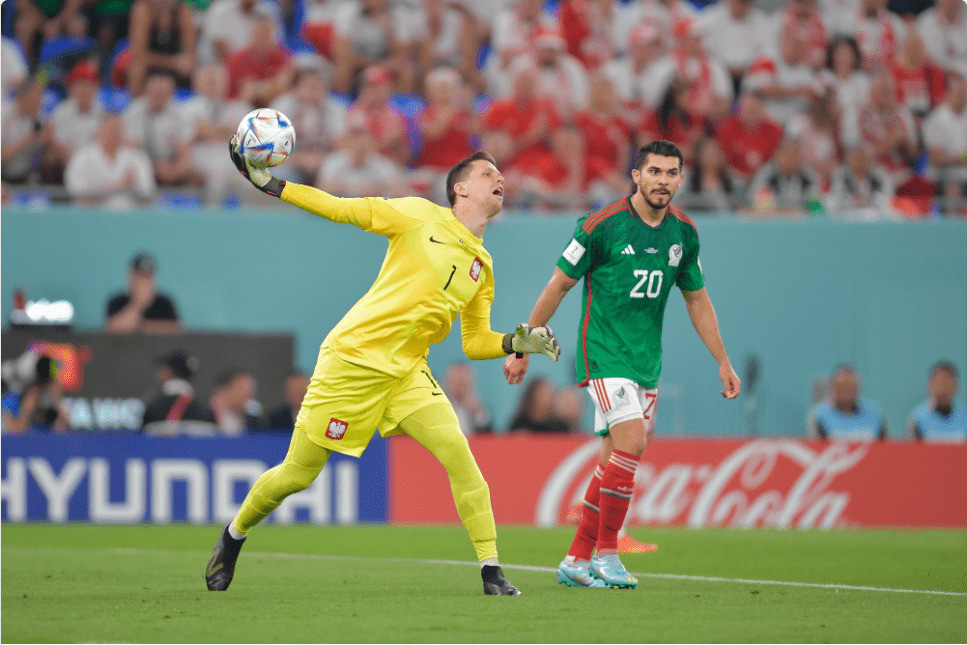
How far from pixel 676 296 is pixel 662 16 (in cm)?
445

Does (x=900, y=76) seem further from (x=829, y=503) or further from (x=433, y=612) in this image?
(x=433, y=612)

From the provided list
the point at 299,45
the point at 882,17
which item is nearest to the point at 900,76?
the point at 882,17

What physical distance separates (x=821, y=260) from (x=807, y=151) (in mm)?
1825

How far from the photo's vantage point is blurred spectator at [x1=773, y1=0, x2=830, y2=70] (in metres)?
16.9

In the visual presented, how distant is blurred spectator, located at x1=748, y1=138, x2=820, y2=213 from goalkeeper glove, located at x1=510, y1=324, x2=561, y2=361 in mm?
8821

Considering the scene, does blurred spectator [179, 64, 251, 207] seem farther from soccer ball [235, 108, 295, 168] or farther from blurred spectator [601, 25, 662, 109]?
soccer ball [235, 108, 295, 168]

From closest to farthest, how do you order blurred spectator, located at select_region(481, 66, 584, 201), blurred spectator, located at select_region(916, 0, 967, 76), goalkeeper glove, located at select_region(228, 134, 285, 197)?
goalkeeper glove, located at select_region(228, 134, 285, 197) → blurred spectator, located at select_region(481, 66, 584, 201) → blurred spectator, located at select_region(916, 0, 967, 76)

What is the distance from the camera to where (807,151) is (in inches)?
634

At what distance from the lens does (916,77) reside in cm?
1730

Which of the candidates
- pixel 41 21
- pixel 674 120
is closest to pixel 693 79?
pixel 674 120

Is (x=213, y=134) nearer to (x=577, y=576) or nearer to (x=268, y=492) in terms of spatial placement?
(x=268, y=492)

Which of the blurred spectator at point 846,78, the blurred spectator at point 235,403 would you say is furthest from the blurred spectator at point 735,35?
the blurred spectator at point 235,403

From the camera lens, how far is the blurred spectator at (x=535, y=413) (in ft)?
44.2

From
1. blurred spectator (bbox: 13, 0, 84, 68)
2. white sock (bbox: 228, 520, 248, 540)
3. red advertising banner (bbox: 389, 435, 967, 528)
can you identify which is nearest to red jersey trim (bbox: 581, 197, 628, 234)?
white sock (bbox: 228, 520, 248, 540)
